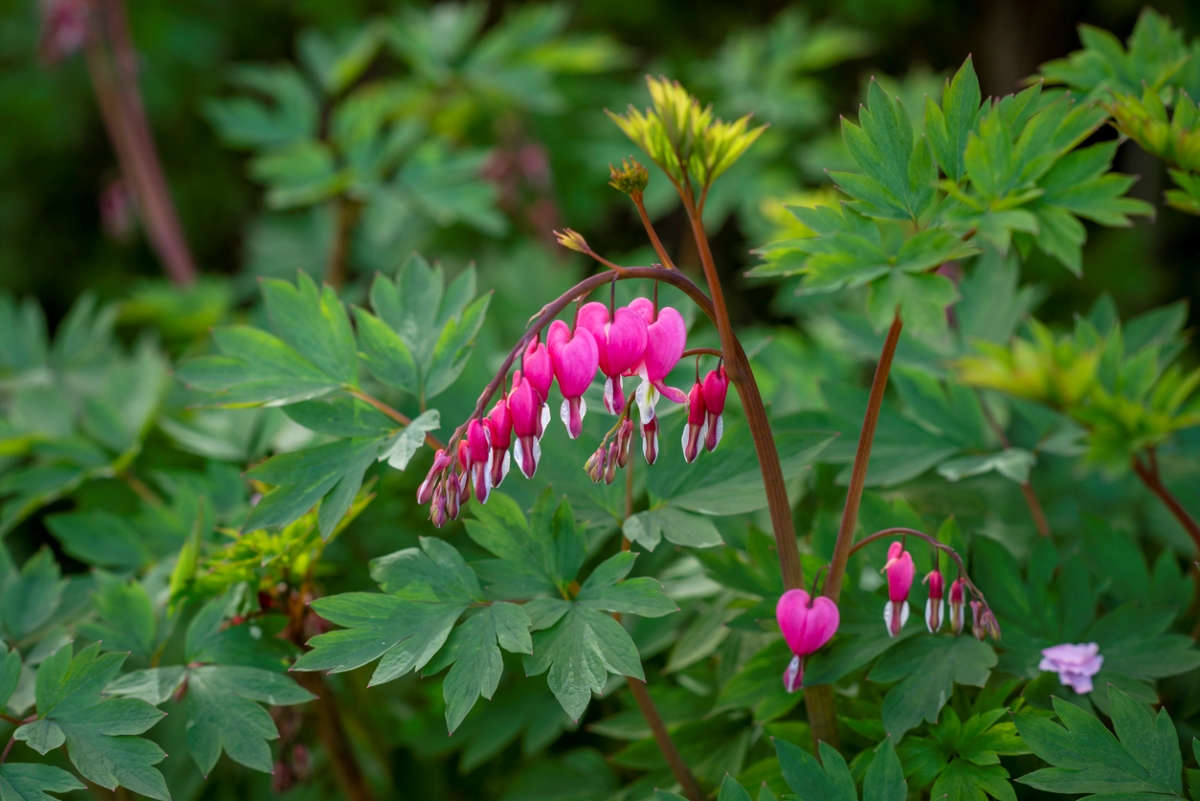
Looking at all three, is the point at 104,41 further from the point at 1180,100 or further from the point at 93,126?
the point at 1180,100

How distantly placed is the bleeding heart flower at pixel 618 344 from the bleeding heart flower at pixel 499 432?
99mm

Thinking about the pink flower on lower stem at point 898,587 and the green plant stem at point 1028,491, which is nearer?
the pink flower on lower stem at point 898,587

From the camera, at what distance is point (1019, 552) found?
4.31 feet

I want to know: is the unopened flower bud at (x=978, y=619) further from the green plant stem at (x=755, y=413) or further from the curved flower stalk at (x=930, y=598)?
the green plant stem at (x=755, y=413)

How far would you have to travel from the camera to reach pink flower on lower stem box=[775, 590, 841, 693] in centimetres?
89

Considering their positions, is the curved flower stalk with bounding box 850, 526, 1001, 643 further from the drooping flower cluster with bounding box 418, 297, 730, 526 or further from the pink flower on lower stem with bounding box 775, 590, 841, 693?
the drooping flower cluster with bounding box 418, 297, 730, 526

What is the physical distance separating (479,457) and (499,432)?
31mm

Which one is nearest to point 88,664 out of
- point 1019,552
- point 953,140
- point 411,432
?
point 411,432

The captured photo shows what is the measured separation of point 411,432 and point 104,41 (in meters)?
3.01

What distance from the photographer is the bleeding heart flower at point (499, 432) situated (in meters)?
0.84

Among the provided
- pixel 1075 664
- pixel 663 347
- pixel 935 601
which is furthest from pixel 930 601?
pixel 663 347

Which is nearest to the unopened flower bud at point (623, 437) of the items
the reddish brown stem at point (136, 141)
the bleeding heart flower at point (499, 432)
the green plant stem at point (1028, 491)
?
the bleeding heart flower at point (499, 432)

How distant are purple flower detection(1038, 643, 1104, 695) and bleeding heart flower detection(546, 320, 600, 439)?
0.62 metres

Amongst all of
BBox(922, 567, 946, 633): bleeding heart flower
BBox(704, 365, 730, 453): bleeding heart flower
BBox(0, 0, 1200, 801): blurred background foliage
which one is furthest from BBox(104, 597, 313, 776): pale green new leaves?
BBox(922, 567, 946, 633): bleeding heart flower
